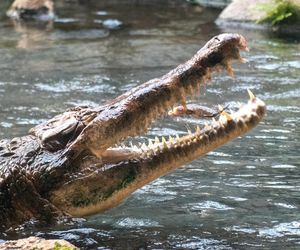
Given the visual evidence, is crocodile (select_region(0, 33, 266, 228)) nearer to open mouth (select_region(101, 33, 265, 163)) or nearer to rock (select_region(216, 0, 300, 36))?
open mouth (select_region(101, 33, 265, 163))

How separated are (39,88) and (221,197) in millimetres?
5909

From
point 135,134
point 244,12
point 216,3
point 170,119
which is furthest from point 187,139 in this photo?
point 216,3

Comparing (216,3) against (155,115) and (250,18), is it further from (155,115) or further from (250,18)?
(155,115)

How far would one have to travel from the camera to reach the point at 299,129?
8.03 m

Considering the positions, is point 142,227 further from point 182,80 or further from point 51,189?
point 182,80

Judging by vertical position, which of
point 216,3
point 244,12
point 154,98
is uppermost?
point 216,3

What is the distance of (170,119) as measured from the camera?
8766mm

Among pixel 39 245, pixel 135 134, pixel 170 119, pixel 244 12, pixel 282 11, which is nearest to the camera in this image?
pixel 39 245

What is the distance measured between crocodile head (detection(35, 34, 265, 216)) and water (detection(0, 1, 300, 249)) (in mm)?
320

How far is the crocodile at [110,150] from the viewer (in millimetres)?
4617

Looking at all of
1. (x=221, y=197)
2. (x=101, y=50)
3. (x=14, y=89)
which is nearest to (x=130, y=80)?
(x=14, y=89)

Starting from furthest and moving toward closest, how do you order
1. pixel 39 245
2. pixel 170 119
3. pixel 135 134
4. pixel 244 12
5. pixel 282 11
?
pixel 244 12
pixel 282 11
pixel 170 119
pixel 135 134
pixel 39 245

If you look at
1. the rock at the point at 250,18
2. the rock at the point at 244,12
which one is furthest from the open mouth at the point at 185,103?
the rock at the point at 244,12

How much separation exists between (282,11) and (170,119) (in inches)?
344
